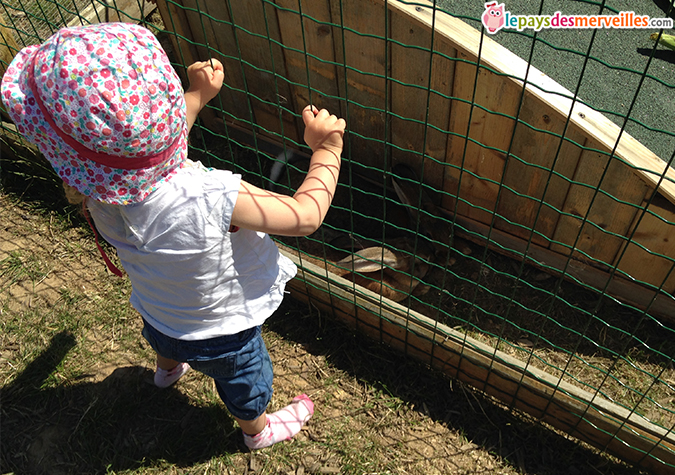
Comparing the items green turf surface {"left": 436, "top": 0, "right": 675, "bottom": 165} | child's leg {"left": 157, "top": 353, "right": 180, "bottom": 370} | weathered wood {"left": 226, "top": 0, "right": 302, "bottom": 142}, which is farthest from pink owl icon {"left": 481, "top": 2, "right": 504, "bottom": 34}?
child's leg {"left": 157, "top": 353, "right": 180, "bottom": 370}

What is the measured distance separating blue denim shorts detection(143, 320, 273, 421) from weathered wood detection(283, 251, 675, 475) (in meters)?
0.70

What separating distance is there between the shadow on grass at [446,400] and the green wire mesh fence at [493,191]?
0.31ft

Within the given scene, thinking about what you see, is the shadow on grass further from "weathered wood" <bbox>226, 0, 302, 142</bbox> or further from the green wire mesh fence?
"weathered wood" <bbox>226, 0, 302, 142</bbox>

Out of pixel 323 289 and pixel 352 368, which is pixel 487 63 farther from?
pixel 352 368

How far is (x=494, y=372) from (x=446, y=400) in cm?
31

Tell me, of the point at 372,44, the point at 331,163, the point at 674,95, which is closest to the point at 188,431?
the point at 331,163

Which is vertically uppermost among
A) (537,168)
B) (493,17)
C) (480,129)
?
(493,17)

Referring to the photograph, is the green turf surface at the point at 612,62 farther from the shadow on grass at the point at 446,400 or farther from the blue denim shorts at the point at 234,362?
the blue denim shorts at the point at 234,362

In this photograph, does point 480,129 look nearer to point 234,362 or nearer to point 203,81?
point 203,81

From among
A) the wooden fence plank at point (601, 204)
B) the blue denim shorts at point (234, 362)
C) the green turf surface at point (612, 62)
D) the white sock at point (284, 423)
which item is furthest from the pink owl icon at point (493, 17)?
the white sock at point (284, 423)

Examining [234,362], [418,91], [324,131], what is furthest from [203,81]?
[418,91]

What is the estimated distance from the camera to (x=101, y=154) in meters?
1.40

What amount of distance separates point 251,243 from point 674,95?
2764 millimetres

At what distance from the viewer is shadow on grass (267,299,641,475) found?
256 centimetres
